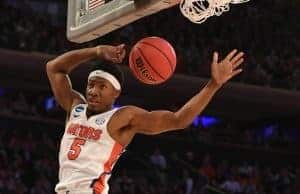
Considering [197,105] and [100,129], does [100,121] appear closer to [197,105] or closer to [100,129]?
[100,129]

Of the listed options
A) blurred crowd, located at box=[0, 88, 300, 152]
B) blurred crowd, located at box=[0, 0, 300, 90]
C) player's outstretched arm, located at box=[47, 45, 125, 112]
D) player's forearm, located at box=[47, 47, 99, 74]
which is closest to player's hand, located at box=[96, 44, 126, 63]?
player's forearm, located at box=[47, 47, 99, 74]

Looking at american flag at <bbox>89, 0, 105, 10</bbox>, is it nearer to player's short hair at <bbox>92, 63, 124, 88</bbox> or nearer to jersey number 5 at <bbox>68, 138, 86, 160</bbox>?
player's short hair at <bbox>92, 63, 124, 88</bbox>

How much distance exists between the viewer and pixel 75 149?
4.41m

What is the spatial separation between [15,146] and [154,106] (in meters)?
5.36

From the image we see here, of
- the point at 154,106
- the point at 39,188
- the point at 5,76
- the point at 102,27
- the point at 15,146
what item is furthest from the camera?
the point at 154,106

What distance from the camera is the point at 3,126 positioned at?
14.5m

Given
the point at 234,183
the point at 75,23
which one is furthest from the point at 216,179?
the point at 75,23

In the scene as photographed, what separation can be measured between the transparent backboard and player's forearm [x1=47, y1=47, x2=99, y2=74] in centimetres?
35

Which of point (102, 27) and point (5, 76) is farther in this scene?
point (5, 76)

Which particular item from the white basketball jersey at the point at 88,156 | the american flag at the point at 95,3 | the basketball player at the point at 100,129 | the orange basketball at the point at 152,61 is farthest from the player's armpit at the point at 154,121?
the american flag at the point at 95,3

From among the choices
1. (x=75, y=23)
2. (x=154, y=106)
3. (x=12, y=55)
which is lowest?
(x=154, y=106)

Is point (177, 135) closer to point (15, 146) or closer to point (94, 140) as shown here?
point (15, 146)

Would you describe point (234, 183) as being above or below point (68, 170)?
below

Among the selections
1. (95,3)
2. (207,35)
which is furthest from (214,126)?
(95,3)
